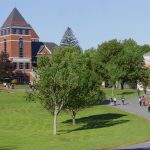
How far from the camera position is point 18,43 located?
11950 cm

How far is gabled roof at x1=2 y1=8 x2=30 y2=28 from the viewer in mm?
119619

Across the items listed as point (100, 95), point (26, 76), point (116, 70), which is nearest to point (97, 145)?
point (100, 95)

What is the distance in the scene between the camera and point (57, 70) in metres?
42.9

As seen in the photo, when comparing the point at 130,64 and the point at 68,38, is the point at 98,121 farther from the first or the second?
the point at 68,38

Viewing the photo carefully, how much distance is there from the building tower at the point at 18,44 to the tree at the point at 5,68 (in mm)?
10823

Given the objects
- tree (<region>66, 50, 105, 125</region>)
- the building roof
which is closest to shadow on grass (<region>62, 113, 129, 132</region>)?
tree (<region>66, 50, 105, 125</region>)

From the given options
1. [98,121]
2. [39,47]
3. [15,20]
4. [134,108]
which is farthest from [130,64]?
[39,47]

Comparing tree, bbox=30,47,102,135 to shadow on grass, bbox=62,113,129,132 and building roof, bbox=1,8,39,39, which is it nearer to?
shadow on grass, bbox=62,113,129,132

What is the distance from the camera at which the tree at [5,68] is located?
10388 cm

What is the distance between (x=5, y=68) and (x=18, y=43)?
1615 cm

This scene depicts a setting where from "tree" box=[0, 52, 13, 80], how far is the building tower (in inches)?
426

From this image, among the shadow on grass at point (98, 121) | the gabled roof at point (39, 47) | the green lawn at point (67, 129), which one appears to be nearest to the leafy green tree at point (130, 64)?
the green lawn at point (67, 129)

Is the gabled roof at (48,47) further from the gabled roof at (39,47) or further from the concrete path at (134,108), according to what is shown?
the concrete path at (134,108)

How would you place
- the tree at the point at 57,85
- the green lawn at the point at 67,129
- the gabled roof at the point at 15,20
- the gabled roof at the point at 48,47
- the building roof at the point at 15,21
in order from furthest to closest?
1. the gabled roof at the point at 48,47
2. the gabled roof at the point at 15,20
3. the building roof at the point at 15,21
4. the tree at the point at 57,85
5. the green lawn at the point at 67,129
